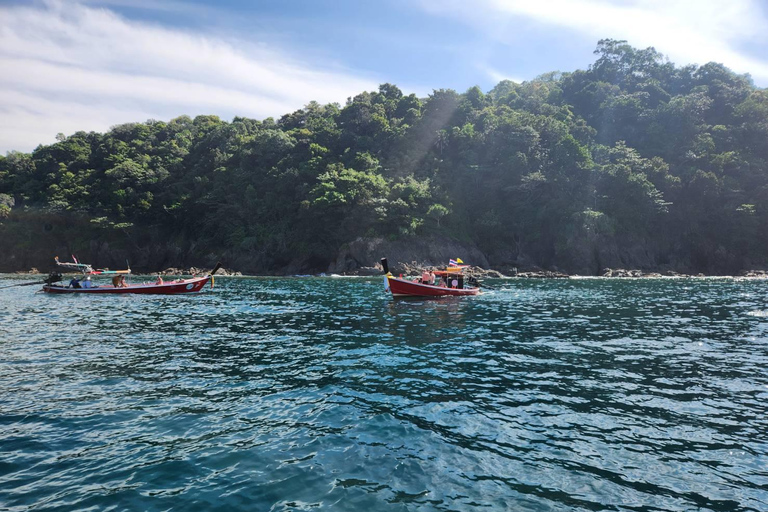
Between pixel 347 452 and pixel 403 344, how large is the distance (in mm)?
9279

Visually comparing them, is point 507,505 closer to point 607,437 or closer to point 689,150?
point 607,437

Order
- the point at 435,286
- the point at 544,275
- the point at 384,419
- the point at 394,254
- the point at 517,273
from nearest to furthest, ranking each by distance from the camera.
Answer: the point at 384,419
the point at 435,286
the point at 544,275
the point at 517,273
the point at 394,254

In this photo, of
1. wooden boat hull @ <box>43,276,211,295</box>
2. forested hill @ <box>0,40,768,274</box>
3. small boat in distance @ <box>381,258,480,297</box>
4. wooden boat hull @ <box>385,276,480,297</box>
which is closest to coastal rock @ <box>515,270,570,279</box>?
forested hill @ <box>0,40,768,274</box>

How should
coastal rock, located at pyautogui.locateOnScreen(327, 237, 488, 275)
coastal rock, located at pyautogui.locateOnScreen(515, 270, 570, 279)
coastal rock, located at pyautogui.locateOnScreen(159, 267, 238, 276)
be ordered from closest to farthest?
coastal rock, located at pyautogui.locateOnScreen(515, 270, 570, 279) < coastal rock, located at pyautogui.locateOnScreen(327, 237, 488, 275) < coastal rock, located at pyautogui.locateOnScreen(159, 267, 238, 276)

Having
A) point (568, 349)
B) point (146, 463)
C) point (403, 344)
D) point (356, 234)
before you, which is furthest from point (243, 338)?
point (356, 234)

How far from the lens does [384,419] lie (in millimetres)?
8844

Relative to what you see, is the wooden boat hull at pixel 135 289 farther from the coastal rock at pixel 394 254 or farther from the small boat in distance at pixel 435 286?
the coastal rock at pixel 394 254

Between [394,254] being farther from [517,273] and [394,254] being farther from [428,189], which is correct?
[517,273]

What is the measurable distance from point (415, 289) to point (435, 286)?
1948mm

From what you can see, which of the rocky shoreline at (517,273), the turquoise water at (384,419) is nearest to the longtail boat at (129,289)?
the turquoise water at (384,419)

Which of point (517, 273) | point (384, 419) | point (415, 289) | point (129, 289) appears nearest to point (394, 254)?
point (517, 273)

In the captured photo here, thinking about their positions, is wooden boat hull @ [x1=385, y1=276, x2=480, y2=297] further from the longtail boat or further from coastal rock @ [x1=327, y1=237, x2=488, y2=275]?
coastal rock @ [x1=327, y1=237, x2=488, y2=275]

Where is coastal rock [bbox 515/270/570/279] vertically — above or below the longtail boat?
above

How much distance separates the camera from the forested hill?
7000cm
